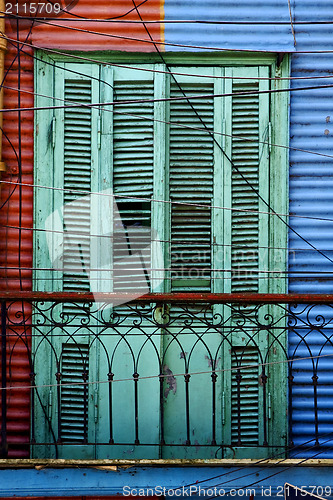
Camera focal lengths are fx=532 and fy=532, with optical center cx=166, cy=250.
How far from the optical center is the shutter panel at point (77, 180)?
4.39m

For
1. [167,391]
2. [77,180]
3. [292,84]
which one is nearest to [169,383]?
[167,391]

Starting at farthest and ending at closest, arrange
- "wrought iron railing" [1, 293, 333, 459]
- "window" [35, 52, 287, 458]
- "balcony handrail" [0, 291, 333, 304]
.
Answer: "window" [35, 52, 287, 458], "wrought iron railing" [1, 293, 333, 459], "balcony handrail" [0, 291, 333, 304]

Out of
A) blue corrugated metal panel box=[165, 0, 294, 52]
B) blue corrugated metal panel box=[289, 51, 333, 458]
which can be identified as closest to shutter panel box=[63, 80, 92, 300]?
blue corrugated metal panel box=[165, 0, 294, 52]

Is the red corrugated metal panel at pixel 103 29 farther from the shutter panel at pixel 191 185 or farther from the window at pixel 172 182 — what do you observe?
the shutter panel at pixel 191 185

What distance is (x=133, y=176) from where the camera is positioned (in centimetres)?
441

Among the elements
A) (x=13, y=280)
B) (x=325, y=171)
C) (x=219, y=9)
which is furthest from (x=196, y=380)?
(x=219, y=9)

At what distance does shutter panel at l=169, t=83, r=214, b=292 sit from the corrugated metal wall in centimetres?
51

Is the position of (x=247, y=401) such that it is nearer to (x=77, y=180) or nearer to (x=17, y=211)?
(x=77, y=180)

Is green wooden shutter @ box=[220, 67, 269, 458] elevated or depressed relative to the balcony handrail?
elevated

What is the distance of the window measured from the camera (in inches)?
171

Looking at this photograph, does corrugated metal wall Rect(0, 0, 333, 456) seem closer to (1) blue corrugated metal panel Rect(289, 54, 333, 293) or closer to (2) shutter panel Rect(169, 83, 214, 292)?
(1) blue corrugated metal panel Rect(289, 54, 333, 293)

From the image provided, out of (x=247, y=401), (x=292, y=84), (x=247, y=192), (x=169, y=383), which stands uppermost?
(x=292, y=84)

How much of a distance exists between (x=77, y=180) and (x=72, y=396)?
1.77 meters

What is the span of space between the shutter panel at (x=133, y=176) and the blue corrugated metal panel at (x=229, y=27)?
52 cm
